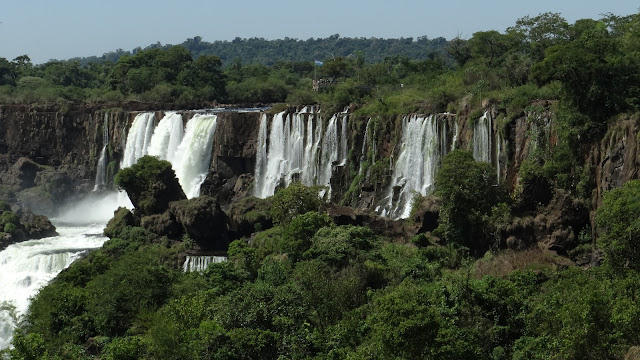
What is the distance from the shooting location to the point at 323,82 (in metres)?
79.2

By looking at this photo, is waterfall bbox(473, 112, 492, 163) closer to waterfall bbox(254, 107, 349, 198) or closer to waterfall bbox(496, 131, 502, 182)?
waterfall bbox(496, 131, 502, 182)

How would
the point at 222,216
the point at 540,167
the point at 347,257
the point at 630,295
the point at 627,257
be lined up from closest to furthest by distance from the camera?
the point at 630,295 < the point at 627,257 < the point at 347,257 < the point at 540,167 < the point at 222,216

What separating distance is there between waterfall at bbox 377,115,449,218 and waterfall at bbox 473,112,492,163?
2.32 m

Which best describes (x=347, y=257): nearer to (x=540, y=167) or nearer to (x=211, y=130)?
(x=540, y=167)

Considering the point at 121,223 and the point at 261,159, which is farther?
the point at 261,159

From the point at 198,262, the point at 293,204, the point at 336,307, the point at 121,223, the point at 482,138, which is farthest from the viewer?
the point at 121,223

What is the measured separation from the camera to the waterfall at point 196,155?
201ft

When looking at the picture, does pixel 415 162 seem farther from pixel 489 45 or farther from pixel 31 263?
pixel 489 45

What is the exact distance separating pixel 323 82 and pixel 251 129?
20.8 meters

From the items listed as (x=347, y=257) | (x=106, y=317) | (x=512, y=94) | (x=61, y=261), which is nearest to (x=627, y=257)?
(x=347, y=257)

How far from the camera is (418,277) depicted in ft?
118

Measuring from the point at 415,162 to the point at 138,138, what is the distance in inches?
987

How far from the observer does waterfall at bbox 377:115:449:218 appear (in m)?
47.9

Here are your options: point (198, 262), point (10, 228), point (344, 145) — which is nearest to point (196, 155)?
point (344, 145)
